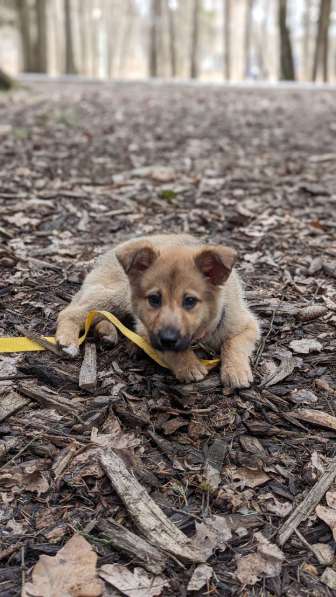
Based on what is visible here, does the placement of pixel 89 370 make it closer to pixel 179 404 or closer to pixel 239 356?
pixel 179 404

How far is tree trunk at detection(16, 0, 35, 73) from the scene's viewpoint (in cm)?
2981

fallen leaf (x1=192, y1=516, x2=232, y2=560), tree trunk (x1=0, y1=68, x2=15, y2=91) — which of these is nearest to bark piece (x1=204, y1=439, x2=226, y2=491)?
fallen leaf (x1=192, y1=516, x2=232, y2=560)

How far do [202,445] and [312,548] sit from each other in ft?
3.04

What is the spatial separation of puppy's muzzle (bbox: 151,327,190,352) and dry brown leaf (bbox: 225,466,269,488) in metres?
0.87

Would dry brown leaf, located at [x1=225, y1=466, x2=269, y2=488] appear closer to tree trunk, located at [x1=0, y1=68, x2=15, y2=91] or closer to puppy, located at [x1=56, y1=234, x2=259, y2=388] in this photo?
puppy, located at [x1=56, y1=234, x2=259, y2=388]

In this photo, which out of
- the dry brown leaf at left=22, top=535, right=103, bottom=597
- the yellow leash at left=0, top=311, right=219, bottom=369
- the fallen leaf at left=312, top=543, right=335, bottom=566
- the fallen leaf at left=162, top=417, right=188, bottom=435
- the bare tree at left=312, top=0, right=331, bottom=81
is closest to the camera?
the dry brown leaf at left=22, top=535, right=103, bottom=597

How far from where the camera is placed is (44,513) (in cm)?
327

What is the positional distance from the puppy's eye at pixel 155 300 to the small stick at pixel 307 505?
5.22ft

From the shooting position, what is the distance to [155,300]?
4.36 m

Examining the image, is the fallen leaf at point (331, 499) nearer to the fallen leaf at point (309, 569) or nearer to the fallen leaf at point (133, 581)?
the fallen leaf at point (309, 569)

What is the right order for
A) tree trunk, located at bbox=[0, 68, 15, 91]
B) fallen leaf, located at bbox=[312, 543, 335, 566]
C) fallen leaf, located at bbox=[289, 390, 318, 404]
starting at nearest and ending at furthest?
fallen leaf, located at bbox=[312, 543, 335, 566]
fallen leaf, located at bbox=[289, 390, 318, 404]
tree trunk, located at bbox=[0, 68, 15, 91]

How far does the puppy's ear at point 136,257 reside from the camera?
429cm

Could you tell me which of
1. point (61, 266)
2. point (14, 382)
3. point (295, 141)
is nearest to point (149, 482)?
point (14, 382)

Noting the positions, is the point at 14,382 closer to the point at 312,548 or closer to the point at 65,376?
the point at 65,376
